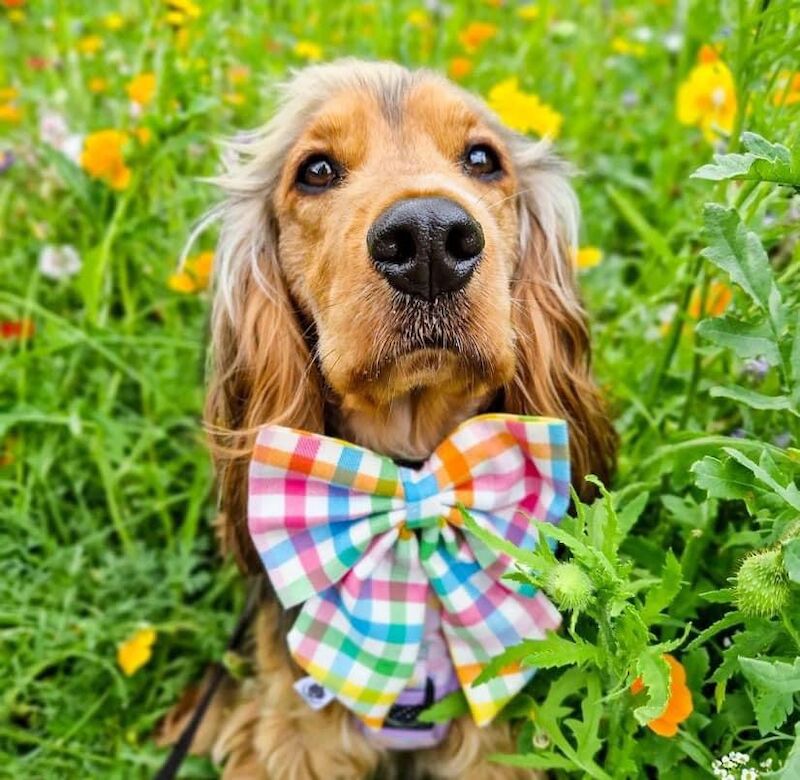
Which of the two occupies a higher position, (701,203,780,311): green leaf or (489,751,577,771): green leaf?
(701,203,780,311): green leaf

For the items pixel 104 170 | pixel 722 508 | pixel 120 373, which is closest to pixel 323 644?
pixel 722 508

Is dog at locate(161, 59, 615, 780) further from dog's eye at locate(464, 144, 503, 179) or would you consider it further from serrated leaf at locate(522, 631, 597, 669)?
serrated leaf at locate(522, 631, 597, 669)

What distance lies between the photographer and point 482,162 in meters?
2.24

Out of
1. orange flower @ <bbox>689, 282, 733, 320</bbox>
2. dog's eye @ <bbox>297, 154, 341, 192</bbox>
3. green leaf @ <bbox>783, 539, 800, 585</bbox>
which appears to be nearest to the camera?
green leaf @ <bbox>783, 539, 800, 585</bbox>

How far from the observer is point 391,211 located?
65.1 inches

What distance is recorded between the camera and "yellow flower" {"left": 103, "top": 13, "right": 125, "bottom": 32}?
3.91m

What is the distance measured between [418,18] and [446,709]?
11.4ft

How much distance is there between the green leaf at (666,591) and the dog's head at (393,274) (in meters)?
0.59

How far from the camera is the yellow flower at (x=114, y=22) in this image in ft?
12.8

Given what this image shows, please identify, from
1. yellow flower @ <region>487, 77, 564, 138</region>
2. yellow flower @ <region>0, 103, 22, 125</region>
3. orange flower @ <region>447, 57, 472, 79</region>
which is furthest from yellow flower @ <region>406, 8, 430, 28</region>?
yellow flower @ <region>0, 103, 22, 125</region>

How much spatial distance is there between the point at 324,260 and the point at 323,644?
0.89 m

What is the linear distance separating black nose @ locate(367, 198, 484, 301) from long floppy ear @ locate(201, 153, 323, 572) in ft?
1.65

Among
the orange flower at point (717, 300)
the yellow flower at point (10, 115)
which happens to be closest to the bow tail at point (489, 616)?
the orange flower at point (717, 300)

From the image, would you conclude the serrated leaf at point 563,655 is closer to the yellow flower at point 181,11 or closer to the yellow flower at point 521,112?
the yellow flower at point 521,112
